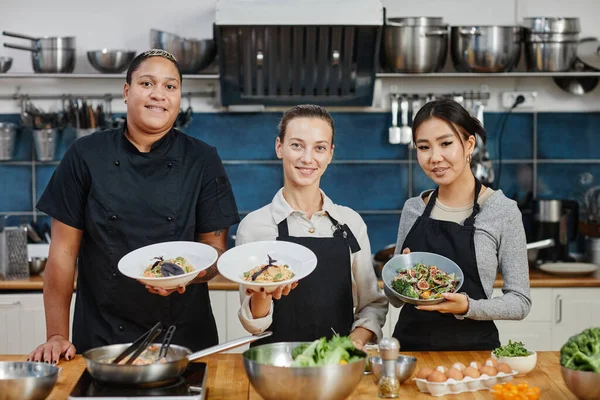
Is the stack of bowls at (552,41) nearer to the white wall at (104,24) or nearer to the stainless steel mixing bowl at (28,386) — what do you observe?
the white wall at (104,24)

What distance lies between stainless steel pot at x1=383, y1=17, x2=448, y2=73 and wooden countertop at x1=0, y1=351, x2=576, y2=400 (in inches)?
90.6

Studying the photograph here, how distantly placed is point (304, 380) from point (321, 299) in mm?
725

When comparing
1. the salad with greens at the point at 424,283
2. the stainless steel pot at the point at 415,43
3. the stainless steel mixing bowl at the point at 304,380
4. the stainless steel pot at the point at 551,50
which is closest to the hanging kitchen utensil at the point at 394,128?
the stainless steel pot at the point at 415,43

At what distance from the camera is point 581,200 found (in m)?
4.79

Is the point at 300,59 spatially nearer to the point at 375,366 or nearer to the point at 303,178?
the point at 303,178

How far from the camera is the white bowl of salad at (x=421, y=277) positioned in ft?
7.55

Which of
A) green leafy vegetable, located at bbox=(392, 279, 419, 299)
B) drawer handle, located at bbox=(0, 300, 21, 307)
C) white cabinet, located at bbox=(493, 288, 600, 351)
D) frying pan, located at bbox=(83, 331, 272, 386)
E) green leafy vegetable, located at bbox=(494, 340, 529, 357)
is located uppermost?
green leafy vegetable, located at bbox=(392, 279, 419, 299)

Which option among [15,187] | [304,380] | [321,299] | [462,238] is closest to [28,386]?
[304,380]

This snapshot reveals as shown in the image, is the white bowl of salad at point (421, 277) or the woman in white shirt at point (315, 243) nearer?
the white bowl of salad at point (421, 277)

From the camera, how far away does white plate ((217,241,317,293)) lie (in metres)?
2.25

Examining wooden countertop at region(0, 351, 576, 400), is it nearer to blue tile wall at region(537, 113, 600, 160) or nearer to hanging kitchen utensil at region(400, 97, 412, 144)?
hanging kitchen utensil at region(400, 97, 412, 144)

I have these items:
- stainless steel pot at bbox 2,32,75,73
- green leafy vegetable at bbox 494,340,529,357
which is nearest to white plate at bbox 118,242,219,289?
green leafy vegetable at bbox 494,340,529,357

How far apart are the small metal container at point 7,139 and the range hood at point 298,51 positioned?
1196 mm

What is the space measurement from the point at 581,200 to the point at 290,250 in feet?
9.83
